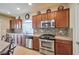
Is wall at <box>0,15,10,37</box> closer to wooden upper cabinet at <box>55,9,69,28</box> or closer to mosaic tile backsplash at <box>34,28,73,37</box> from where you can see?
mosaic tile backsplash at <box>34,28,73,37</box>

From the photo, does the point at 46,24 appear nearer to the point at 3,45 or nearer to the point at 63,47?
the point at 63,47

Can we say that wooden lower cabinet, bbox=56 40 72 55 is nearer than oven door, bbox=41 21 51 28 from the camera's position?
Yes

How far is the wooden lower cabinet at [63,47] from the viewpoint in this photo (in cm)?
204

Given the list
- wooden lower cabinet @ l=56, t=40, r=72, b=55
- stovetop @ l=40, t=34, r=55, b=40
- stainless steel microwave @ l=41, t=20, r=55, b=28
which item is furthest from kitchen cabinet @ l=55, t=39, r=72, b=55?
stainless steel microwave @ l=41, t=20, r=55, b=28

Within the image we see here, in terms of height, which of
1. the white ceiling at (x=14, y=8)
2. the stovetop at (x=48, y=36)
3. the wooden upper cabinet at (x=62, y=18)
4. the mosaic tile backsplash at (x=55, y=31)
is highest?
the white ceiling at (x=14, y=8)

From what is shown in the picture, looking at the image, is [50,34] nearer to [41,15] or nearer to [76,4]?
[41,15]

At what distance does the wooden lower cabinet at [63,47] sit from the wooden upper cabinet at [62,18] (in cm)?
32

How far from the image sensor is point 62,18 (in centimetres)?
225

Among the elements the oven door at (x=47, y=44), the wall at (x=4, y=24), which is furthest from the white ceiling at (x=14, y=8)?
the oven door at (x=47, y=44)

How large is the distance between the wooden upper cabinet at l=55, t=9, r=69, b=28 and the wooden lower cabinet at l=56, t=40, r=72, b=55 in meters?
0.32

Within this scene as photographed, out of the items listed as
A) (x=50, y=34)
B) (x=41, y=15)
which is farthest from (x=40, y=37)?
(x=41, y=15)

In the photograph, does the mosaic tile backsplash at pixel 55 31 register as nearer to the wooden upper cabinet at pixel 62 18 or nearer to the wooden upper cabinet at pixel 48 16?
the wooden upper cabinet at pixel 62 18

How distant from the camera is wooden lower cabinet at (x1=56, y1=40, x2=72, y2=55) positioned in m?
2.04
